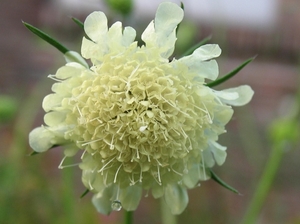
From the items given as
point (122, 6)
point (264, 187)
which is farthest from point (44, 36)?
point (264, 187)

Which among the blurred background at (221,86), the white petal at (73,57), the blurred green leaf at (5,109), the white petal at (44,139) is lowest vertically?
the blurred background at (221,86)

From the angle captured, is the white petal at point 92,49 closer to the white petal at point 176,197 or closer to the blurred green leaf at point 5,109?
the white petal at point 176,197

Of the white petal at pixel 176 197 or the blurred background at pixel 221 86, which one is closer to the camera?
the white petal at pixel 176 197

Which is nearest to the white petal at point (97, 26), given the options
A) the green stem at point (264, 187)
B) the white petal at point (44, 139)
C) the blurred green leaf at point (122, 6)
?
the white petal at point (44, 139)

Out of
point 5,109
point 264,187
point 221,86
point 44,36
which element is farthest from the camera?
point 221,86

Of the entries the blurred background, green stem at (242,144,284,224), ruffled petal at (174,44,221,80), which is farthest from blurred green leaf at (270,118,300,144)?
ruffled petal at (174,44,221,80)

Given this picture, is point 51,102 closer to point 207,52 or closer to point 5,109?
point 207,52

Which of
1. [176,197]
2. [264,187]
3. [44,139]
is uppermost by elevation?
[44,139]
